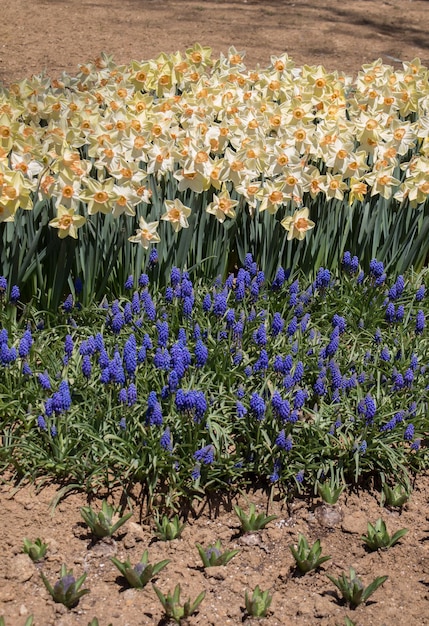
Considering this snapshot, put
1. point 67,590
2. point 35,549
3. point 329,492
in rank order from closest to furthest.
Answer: point 67,590 < point 35,549 < point 329,492

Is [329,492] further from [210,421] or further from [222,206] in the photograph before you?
[222,206]

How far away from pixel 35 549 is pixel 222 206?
1.82 metres

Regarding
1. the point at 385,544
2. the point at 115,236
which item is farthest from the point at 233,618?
the point at 115,236

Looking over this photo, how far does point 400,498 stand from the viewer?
9.82 ft

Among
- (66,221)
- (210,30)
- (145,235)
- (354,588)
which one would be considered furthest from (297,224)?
(210,30)

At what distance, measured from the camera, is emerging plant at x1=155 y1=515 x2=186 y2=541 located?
2.82 m

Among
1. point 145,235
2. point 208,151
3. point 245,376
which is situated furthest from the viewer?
point 208,151

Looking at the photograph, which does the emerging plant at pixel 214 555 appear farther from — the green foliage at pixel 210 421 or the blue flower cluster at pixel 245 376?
the blue flower cluster at pixel 245 376

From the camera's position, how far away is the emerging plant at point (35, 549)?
2707 millimetres

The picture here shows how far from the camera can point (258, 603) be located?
2.55 metres

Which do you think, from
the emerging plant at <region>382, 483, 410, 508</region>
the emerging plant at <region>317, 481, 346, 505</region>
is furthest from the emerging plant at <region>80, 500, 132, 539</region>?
the emerging plant at <region>382, 483, 410, 508</region>

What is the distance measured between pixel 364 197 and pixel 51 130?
5.64 ft

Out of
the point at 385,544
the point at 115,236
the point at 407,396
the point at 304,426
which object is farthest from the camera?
the point at 115,236

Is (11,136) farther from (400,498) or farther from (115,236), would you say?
(400,498)
